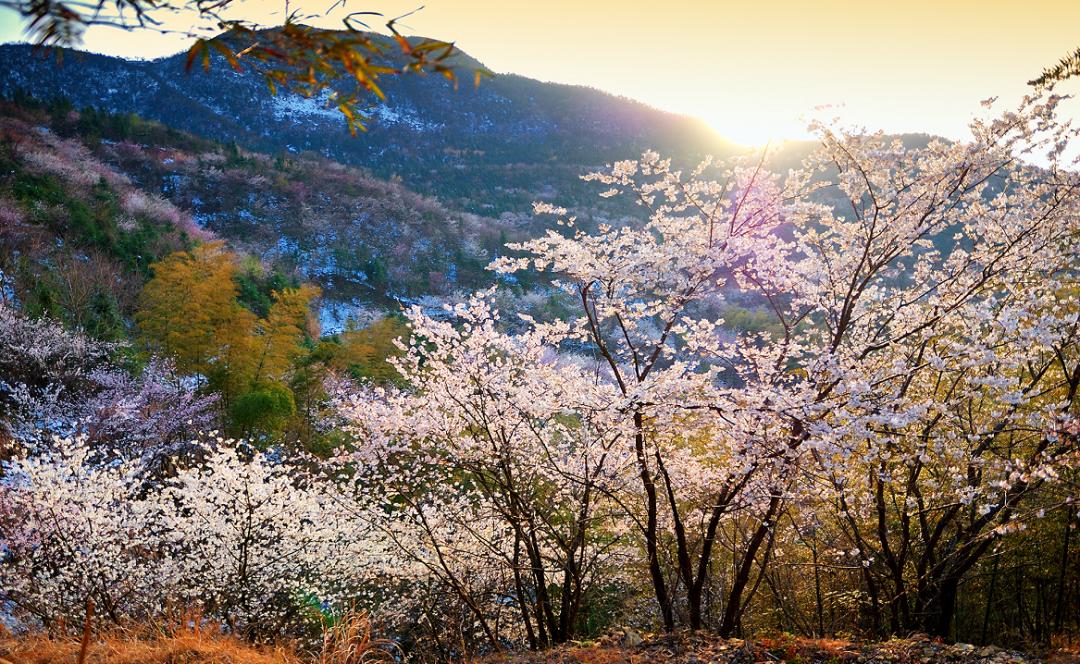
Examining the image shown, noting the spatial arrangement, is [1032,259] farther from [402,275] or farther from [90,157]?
[90,157]

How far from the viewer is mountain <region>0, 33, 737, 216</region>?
180 feet

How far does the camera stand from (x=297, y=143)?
60000 millimetres

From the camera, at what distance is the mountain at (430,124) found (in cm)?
5478

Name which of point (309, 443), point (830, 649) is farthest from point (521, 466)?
point (309, 443)

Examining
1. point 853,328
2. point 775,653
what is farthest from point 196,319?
point 775,653

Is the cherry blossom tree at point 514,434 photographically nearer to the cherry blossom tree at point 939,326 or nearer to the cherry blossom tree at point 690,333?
the cherry blossom tree at point 690,333

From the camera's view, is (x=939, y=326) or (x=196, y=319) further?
(x=196, y=319)

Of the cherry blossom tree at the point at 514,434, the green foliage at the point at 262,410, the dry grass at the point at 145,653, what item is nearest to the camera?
the dry grass at the point at 145,653

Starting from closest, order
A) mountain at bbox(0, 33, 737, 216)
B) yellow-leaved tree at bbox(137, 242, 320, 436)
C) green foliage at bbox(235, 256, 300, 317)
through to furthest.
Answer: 1. yellow-leaved tree at bbox(137, 242, 320, 436)
2. green foliage at bbox(235, 256, 300, 317)
3. mountain at bbox(0, 33, 737, 216)

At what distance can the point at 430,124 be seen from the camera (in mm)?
69562

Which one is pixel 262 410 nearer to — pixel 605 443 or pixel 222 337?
pixel 222 337

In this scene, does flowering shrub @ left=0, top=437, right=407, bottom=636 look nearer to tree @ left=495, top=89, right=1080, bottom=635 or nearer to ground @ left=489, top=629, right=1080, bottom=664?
ground @ left=489, top=629, right=1080, bottom=664

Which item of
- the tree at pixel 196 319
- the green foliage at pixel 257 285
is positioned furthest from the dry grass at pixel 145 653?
the green foliage at pixel 257 285

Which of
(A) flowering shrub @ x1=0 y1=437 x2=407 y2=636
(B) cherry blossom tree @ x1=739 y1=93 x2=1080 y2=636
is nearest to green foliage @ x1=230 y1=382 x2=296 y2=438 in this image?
(A) flowering shrub @ x1=0 y1=437 x2=407 y2=636
